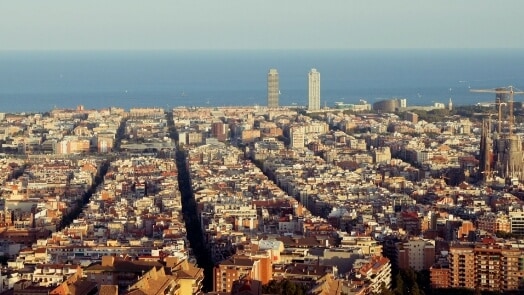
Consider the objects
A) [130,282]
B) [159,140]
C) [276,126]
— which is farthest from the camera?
[276,126]

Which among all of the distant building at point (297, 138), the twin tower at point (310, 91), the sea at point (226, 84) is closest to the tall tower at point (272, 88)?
the twin tower at point (310, 91)

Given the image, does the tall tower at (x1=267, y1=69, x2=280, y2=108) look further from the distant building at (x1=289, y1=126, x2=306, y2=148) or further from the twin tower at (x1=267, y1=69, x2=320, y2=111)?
the distant building at (x1=289, y1=126, x2=306, y2=148)

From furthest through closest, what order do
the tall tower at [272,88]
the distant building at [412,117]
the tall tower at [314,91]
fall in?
the tall tower at [272,88]
the tall tower at [314,91]
the distant building at [412,117]

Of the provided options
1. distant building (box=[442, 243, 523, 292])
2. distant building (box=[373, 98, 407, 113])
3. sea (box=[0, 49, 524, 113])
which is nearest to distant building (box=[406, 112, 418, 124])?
distant building (box=[373, 98, 407, 113])

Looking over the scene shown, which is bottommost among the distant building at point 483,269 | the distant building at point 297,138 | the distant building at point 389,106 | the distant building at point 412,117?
the distant building at point 483,269

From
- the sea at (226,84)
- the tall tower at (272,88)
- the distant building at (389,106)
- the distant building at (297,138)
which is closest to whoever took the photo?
the distant building at (297,138)

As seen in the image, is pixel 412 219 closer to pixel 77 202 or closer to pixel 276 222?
pixel 276 222

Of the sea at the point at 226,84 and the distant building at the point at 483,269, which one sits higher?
the sea at the point at 226,84

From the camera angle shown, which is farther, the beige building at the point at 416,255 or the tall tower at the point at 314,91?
the tall tower at the point at 314,91

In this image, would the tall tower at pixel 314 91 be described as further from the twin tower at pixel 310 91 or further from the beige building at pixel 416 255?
the beige building at pixel 416 255

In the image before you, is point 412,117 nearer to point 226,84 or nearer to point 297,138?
point 297,138

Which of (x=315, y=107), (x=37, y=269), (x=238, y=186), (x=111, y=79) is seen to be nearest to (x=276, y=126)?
(x=315, y=107)
